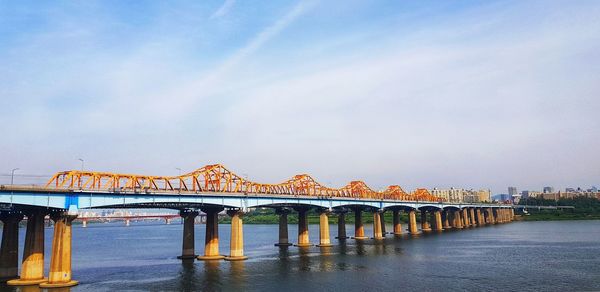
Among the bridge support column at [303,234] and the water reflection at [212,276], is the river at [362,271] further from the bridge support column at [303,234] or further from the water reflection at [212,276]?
the bridge support column at [303,234]

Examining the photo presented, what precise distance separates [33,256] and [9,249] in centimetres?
607

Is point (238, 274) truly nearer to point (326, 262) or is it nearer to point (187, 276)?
point (187, 276)

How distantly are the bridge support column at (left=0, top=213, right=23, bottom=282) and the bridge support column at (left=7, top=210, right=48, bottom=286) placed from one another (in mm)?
3953

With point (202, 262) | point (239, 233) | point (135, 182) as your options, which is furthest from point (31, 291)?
point (239, 233)

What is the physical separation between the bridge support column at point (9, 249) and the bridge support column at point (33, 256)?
395 cm

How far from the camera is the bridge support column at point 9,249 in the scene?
62.5 metres

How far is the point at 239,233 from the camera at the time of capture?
8756cm

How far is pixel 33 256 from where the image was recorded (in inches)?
2351

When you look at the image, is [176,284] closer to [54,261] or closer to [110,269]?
[54,261]

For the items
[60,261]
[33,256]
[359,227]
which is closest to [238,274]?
[60,261]

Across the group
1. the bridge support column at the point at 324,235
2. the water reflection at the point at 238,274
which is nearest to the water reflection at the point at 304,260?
the water reflection at the point at 238,274

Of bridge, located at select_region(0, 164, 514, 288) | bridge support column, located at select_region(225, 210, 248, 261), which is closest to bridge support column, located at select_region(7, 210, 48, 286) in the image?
bridge, located at select_region(0, 164, 514, 288)

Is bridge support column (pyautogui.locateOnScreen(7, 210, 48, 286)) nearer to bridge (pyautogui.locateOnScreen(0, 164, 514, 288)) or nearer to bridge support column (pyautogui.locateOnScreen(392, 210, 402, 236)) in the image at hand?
bridge (pyautogui.locateOnScreen(0, 164, 514, 288))

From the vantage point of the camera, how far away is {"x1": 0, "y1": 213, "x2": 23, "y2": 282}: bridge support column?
62.5m
